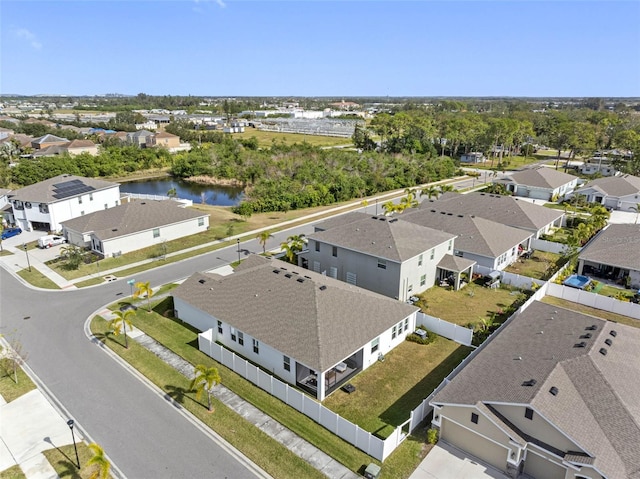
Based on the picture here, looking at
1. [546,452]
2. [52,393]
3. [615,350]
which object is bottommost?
[52,393]

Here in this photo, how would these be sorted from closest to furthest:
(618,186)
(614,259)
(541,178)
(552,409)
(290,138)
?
(552,409) → (614,259) → (618,186) → (541,178) → (290,138)

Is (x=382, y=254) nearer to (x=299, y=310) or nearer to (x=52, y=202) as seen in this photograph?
(x=299, y=310)

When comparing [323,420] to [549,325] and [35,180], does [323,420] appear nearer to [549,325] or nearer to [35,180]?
[549,325]

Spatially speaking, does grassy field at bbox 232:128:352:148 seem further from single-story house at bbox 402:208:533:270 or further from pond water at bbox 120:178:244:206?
single-story house at bbox 402:208:533:270

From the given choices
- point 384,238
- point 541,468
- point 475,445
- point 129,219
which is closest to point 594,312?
point 384,238

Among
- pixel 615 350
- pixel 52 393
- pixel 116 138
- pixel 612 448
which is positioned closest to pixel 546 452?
pixel 612 448

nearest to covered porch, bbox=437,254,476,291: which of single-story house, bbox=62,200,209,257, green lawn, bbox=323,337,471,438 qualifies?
green lawn, bbox=323,337,471,438
